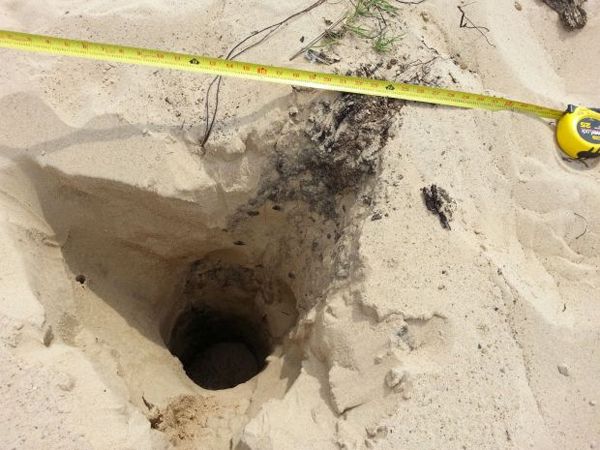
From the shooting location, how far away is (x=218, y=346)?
4.19m

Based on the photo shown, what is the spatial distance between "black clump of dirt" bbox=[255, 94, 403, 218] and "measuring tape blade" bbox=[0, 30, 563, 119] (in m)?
Answer: 0.07

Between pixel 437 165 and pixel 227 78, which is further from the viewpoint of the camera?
pixel 227 78

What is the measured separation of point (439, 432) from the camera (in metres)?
1.91

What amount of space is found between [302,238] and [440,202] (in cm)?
86

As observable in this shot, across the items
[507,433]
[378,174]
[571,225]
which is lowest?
[507,433]

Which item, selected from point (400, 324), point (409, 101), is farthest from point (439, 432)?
point (409, 101)

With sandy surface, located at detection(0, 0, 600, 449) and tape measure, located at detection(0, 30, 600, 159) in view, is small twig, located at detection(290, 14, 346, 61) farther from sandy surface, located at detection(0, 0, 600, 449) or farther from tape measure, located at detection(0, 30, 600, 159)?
tape measure, located at detection(0, 30, 600, 159)

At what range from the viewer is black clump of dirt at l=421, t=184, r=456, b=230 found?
7.35ft

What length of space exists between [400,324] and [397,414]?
36 centimetres

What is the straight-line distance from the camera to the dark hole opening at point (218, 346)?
3596 millimetres

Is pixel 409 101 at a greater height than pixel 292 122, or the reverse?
pixel 409 101

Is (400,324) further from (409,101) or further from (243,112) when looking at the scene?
(243,112)

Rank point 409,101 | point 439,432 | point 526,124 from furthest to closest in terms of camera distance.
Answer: point 526,124 → point 409,101 → point 439,432

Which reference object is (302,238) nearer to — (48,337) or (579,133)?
(48,337)
